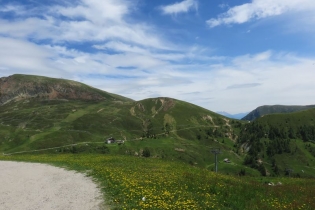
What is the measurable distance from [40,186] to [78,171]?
8204 millimetres

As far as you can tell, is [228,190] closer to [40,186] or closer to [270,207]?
[270,207]

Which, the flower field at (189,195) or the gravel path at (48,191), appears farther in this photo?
the gravel path at (48,191)

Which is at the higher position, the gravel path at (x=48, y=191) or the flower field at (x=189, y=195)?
the flower field at (x=189, y=195)

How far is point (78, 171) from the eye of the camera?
3472cm

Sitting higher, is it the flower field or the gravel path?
the flower field

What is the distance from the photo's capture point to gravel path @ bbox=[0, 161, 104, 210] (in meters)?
19.9

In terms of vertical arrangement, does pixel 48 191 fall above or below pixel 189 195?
below

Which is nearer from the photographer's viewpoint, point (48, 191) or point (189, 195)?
point (189, 195)

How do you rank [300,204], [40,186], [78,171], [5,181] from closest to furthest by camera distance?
[300,204] → [40,186] → [5,181] → [78,171]

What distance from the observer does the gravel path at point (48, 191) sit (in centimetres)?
1994

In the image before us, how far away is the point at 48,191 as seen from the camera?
2441 cm

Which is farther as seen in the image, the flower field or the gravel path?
the gravel path

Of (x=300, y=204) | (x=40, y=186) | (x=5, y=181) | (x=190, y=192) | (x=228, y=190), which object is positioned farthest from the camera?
(x=5, y=181)

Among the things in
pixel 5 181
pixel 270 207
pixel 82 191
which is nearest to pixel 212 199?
pixel 270 207
